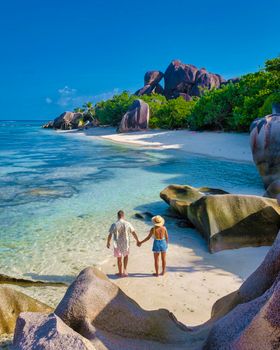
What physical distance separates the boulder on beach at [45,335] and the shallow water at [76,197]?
561cm

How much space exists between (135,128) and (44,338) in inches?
2150

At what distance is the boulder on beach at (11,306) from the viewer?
5.21 metres

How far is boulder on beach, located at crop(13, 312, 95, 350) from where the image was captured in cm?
217

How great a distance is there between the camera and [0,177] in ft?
72.7

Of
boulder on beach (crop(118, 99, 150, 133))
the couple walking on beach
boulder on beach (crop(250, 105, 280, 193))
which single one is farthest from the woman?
boulder on beach (crop(118, 99, 150, 133))

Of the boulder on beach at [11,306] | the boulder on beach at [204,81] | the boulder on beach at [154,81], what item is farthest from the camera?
the boulder on beach at [154,81]

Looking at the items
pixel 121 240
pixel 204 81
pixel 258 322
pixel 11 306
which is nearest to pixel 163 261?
pixel 121 240

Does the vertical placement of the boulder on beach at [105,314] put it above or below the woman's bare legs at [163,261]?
above

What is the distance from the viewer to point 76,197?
51.7 feet

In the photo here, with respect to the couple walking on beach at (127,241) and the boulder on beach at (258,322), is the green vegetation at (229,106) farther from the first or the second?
the boulder on beach at (258,322)

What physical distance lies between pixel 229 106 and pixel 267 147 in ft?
86.6

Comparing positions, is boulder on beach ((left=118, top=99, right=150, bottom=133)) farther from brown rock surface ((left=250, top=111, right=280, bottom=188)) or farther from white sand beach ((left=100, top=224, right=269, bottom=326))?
white sand beach ((left=100, top=224, right=269, bottom=326))

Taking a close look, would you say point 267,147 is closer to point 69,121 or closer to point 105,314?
point 105,314

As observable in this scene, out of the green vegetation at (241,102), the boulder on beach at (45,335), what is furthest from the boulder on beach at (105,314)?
the green vegetation at (241,102)
